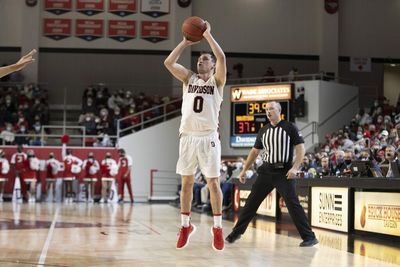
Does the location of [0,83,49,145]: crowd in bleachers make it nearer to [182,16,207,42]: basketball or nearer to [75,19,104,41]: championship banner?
[75,19,104,41]: championship banner

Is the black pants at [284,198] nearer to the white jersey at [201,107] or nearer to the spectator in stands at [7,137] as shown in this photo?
the white jersey at [201,107]

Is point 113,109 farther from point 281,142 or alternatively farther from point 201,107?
point 201,107

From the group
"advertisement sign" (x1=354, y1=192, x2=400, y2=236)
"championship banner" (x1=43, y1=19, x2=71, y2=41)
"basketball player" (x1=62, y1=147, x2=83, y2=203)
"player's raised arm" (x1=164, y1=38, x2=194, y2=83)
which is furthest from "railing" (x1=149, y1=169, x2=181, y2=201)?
"player's raised arm" (x1=164, y1=38, x2=194, y2=83)

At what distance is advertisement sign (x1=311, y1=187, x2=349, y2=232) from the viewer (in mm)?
10914

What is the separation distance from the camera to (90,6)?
95.0ft

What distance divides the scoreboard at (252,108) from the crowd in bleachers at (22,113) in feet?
25.8

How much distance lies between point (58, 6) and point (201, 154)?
23.7m

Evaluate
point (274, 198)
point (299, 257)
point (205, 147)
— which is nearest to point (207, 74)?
point (205, 147)

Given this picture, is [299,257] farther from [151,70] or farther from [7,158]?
[151,70]

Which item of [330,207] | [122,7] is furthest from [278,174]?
[122,7]

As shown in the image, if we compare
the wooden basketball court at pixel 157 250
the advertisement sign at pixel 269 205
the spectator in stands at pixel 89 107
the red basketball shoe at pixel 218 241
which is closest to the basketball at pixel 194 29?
the red basketball shoe at pixel 218 241

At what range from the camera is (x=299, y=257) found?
22.9 ft

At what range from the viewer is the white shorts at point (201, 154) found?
6.77m

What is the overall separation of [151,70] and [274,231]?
20.3 metres
